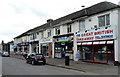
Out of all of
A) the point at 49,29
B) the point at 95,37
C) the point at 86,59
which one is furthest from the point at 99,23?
the point at 49,29

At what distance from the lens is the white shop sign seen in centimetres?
1788

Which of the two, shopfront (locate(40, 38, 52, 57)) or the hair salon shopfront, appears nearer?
the hair salon shopfront

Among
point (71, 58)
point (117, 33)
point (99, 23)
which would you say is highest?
point (99, 23)

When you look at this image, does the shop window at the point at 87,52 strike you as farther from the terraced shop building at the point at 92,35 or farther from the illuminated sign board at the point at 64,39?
the illuminated sign board at the point at 64,39

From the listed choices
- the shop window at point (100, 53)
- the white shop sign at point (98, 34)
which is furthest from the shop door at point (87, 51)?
the shop window at point (100, 53)

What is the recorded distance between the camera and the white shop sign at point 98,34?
17881 mm

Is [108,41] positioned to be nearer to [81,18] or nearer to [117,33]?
[117,33]

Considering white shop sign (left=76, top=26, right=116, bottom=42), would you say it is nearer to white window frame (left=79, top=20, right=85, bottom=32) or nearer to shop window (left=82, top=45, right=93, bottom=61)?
white window frame (left=79, top=20, right=85, bottom=32)

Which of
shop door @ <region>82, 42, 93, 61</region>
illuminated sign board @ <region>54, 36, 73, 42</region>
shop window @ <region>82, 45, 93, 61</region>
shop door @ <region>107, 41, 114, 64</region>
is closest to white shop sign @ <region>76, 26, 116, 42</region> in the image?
shop door @ <region>82, 42, 93, 61</region>

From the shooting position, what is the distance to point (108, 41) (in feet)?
60.2

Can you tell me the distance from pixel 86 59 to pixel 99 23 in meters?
5.07

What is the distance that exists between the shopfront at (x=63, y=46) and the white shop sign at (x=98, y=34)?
2483 mm

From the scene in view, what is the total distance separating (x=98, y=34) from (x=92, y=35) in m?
1.09

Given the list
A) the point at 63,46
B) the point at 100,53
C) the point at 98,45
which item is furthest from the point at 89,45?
the point at 63,46
